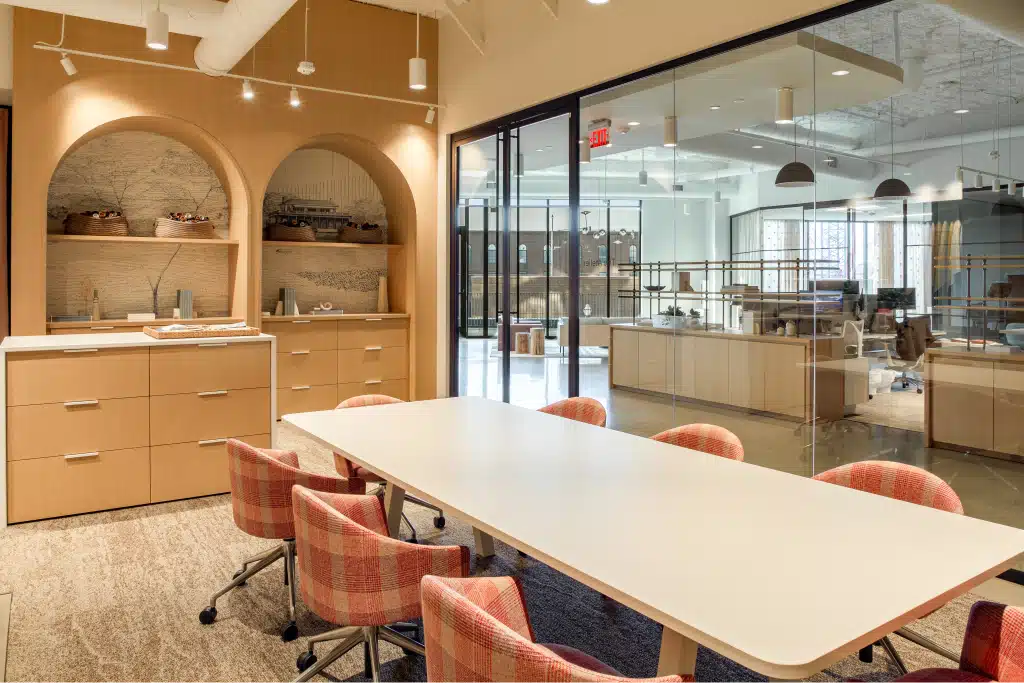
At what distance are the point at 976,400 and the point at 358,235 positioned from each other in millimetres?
5759

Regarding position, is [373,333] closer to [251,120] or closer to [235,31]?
[251,120]

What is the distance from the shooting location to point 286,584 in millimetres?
3420

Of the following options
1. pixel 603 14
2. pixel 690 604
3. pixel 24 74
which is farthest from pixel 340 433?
pixel 24 74

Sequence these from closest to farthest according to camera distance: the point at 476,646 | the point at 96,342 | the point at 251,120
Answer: the point at 476,646, the point at 96,342, the point at 251,120

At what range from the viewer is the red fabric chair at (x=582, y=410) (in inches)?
154

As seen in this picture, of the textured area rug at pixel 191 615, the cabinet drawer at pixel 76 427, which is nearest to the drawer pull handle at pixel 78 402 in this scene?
the cabinet drawer at pixel 76 427

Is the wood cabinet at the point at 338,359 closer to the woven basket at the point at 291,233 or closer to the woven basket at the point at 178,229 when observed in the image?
the woven basket at the point at 291,233

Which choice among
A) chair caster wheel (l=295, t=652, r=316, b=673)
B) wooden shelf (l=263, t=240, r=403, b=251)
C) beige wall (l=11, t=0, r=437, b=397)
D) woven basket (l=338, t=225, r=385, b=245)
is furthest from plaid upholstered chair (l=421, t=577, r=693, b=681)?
woven basket (l=338, t=225, r=385, b=245)

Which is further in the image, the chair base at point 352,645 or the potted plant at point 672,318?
the potted plant at point 672,318

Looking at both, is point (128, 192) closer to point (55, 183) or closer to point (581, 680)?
point (55, 183)

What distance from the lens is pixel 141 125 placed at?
6.55 meters

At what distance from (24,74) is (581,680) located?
6471 millimetres

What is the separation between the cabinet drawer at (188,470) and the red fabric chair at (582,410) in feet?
6.96

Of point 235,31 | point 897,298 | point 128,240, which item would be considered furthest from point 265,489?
point 128,240
